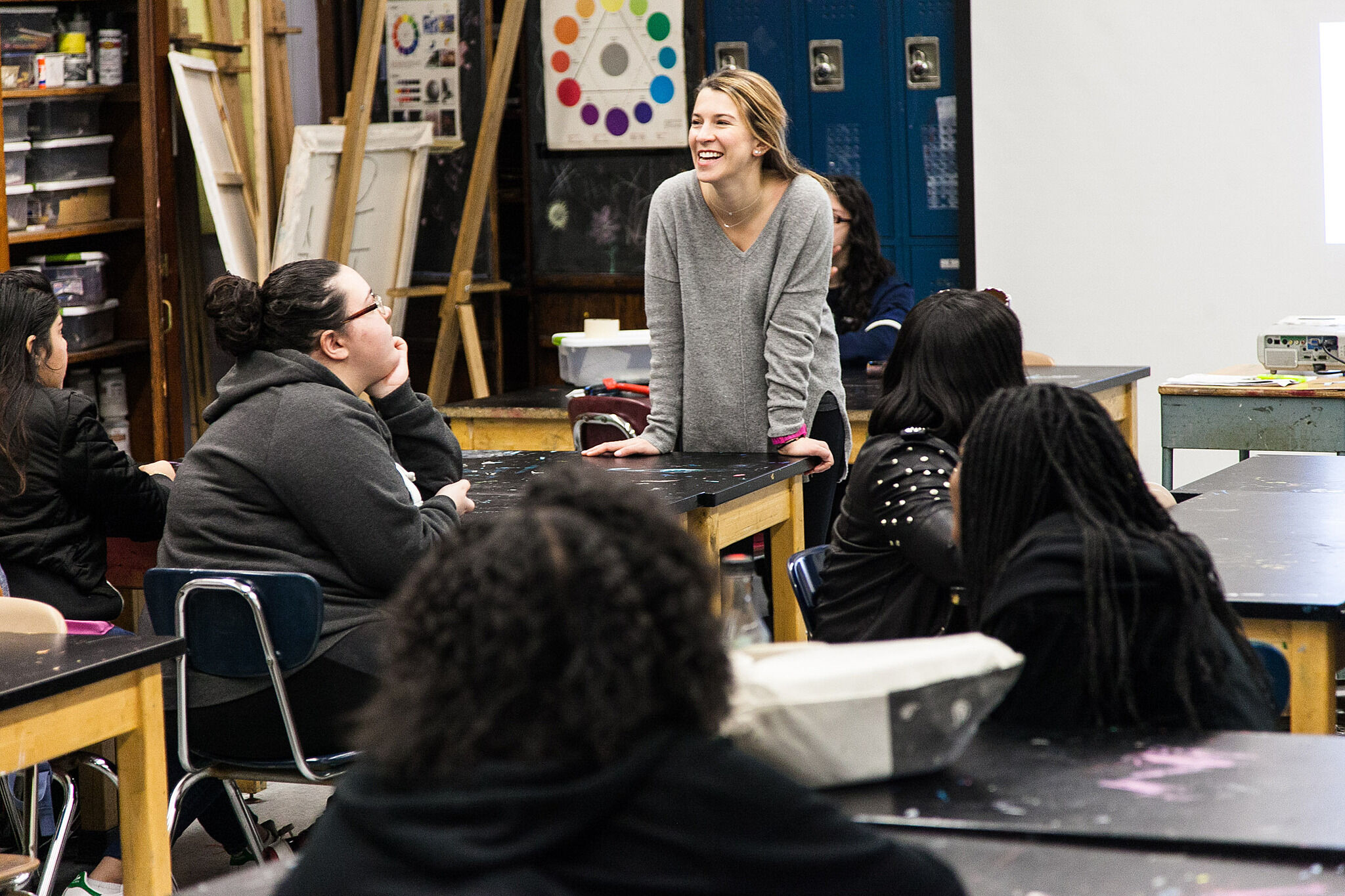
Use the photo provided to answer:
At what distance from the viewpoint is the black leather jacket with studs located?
2250 mm

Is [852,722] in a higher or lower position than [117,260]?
lower

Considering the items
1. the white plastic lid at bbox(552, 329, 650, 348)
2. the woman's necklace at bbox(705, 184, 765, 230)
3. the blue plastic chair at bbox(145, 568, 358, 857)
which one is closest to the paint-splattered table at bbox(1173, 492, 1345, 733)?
the woman's necklace at bbox(705, 184, 765, 230)

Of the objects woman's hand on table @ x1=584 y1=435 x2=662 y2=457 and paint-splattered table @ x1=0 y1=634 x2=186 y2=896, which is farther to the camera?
woman's hand on table @ x1=584 y1=435 x2=662 y2=457

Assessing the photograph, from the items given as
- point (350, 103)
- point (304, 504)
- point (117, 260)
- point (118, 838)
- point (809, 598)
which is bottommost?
point (118, 838)

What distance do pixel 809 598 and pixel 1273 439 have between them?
2.52 meters

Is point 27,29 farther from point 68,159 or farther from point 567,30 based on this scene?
point 567,30

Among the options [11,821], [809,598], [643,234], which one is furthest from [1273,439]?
[11,821]

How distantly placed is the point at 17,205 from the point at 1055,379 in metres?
3.33

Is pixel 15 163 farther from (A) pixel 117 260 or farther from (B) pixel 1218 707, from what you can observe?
(B) pixel 1218 707

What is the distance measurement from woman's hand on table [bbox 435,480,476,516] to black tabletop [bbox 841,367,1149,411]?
1.50 metres

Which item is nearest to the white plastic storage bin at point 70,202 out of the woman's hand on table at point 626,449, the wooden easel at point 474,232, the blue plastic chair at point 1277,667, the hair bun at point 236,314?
the wooden easel at point 474,232

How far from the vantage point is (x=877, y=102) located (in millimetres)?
6504

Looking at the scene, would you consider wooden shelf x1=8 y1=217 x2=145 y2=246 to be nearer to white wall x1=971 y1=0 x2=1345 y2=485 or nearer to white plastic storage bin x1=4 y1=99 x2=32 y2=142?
white plastic storage bin x1=4 y1=99 x2=32 y2=142

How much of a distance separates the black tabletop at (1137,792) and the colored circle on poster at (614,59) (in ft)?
18.2
